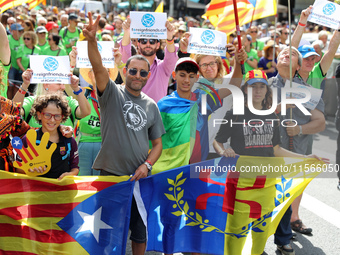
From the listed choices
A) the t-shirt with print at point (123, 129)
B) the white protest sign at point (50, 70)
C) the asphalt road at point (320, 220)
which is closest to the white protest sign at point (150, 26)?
the white protest sign at point (50, 70)

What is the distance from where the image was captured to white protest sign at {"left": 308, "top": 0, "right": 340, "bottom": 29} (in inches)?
212

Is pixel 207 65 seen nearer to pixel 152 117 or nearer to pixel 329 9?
pixel 152 117

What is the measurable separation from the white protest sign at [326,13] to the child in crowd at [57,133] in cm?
312

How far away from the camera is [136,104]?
385 centimetres

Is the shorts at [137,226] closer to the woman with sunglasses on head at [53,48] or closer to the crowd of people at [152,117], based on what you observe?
the crowd of people at [152,117]

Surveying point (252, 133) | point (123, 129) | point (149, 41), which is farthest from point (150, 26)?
point (123, 129)

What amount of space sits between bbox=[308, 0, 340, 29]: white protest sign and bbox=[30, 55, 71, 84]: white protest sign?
2.87m

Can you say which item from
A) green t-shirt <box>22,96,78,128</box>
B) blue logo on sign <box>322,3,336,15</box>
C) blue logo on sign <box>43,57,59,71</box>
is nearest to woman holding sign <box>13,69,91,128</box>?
green t-shirt <box>22,96,78,128</box>

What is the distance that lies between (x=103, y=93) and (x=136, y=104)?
0.31m

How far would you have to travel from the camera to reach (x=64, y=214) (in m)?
3.74

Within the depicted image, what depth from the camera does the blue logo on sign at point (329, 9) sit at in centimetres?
541

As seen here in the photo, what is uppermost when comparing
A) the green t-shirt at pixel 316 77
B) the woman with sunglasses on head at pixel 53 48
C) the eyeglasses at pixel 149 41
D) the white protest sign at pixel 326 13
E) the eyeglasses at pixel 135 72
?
the white protest sign at pixel 326 13

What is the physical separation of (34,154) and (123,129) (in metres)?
0.72

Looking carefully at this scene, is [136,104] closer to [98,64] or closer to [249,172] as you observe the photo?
[98,64]
